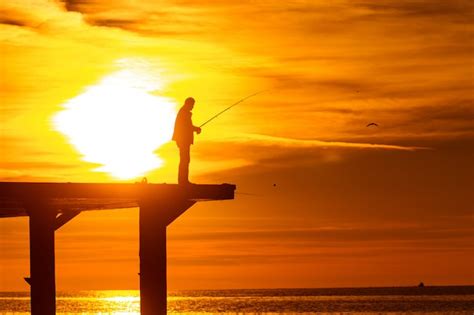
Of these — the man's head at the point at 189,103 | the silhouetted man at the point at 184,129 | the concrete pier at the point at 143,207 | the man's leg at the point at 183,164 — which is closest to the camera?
the concrete pier at the point at 143,207

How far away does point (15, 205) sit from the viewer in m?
25.9

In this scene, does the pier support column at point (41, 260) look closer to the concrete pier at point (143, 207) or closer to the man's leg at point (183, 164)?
the concrete pier at point (143, 207)

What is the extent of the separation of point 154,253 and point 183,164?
1875mm

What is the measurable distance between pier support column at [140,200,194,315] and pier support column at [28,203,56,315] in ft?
8.42

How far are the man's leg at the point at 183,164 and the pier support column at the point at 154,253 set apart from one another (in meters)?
0.43

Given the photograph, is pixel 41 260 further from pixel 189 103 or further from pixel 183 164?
pixel 189 103

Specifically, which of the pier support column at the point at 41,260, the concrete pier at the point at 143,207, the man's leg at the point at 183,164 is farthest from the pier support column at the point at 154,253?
the pier support column at the point at 41,260

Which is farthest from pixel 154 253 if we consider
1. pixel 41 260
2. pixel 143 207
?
pixel 41 260

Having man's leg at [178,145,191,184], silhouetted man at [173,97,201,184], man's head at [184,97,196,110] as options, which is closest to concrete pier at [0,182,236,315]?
man's leg at [178,145,191,184]

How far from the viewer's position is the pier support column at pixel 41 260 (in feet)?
81.8

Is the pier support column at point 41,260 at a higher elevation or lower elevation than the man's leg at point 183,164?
lower

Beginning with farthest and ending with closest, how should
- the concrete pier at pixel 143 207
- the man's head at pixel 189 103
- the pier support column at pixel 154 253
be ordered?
1. the man's head at pixel 189 103
2. the pier support column at pixel 154 253
3. the concrete pier at pixel 143 207

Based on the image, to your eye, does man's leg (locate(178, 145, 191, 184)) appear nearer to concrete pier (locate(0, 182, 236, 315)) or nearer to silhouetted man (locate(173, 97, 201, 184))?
silhouetted man (locate(173, 97, 201, 184))

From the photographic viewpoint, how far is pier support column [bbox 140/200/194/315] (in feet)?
76.0
